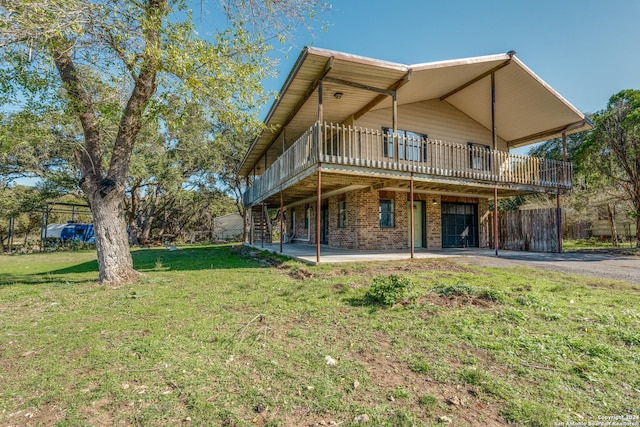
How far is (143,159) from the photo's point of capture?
20.0m

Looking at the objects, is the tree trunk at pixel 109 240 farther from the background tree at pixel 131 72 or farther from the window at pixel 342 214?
the window at pixel 342 214

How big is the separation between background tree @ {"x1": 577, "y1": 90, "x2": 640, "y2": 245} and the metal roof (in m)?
1.15

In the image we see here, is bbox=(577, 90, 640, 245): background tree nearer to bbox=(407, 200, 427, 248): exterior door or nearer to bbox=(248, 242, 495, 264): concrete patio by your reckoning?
bbox=(248, 242, 495, 264): concrete patio

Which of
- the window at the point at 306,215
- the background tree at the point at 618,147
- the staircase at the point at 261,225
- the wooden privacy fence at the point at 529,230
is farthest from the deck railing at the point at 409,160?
the staircase at the point at 261,225

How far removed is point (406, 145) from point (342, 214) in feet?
16.1

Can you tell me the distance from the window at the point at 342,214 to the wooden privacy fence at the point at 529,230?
768 centimetres

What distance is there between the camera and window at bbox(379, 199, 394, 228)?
13.1m

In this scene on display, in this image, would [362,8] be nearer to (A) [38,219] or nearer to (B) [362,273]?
(B) [362,273]

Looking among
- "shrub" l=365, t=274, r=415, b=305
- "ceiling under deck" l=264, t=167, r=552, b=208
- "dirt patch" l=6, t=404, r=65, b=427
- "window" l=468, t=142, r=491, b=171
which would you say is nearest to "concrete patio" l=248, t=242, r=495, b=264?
"ceiling under deck" l=264, t=167, r=552, b=208

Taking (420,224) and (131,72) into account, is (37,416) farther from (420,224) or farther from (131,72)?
(420,224)

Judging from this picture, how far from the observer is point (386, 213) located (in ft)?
43.4

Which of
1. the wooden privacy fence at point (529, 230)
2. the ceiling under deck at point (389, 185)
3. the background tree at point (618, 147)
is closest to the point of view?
→ the ceiling under deck at point (389, 185)

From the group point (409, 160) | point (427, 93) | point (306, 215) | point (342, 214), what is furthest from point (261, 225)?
point (427, 93)

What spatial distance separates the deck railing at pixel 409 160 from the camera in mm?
9062
